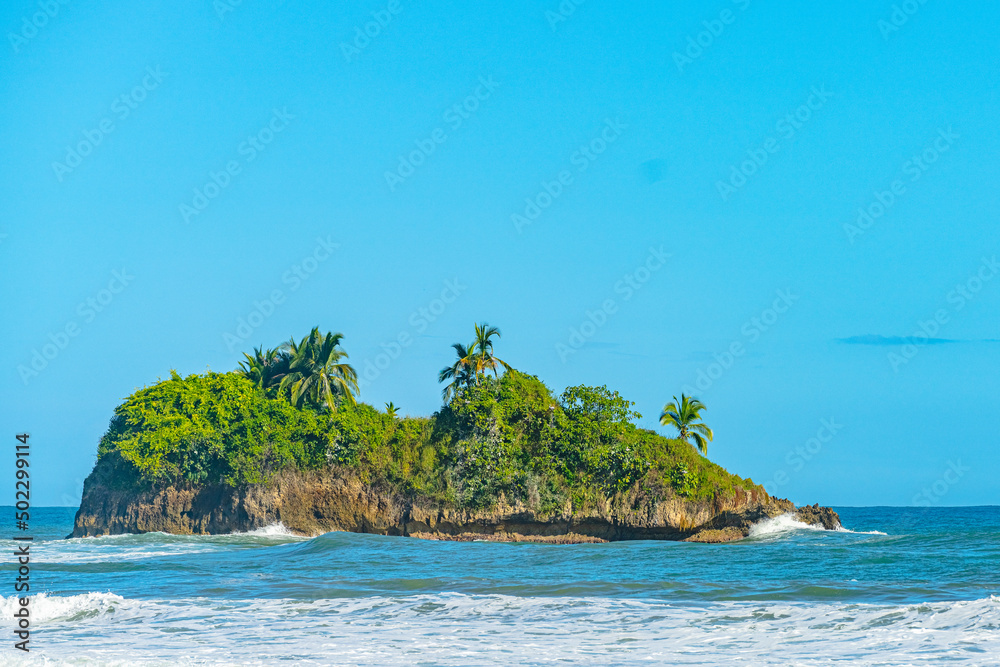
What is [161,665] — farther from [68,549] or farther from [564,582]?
[68,549]

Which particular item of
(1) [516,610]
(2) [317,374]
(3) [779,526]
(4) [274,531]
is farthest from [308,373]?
(1) [516,610]

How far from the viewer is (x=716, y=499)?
37312 mm

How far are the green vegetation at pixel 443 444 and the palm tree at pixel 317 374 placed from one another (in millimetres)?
2075

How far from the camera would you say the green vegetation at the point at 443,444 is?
37531 mm

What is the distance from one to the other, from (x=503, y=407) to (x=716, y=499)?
9821 mm

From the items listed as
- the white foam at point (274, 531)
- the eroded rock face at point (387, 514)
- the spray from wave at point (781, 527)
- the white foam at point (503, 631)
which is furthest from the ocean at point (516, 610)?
the white foam at point (274, 531)

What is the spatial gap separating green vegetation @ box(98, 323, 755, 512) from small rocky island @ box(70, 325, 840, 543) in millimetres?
62

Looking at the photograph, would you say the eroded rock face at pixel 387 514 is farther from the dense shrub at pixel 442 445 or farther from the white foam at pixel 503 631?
the white foam at pixel 503 631

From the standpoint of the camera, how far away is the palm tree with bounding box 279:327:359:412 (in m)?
44.8

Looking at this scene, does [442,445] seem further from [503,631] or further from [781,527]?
[503,631]

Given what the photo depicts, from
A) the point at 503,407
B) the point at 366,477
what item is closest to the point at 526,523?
the point at 503,407

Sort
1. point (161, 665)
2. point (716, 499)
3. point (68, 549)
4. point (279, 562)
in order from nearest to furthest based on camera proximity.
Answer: point (161, 665) → point (279, 562) → point (68, 549) → point (716, 499)

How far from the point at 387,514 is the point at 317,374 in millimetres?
9688

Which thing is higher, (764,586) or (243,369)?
(243,369)
